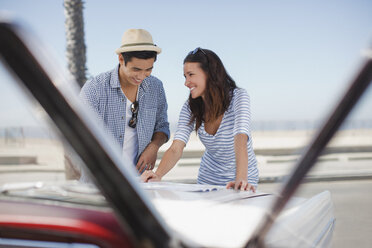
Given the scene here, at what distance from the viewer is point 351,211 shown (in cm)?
734

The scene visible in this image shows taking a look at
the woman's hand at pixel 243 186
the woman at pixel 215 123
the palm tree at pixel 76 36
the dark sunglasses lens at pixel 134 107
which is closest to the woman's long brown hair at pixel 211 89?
the woman at pixel 215 123

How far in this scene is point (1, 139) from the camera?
35.8 inches

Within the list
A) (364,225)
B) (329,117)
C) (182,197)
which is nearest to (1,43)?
(329,117)

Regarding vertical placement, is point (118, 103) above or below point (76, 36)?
below

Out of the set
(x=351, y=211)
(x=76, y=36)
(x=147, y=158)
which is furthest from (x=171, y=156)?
(x=351, y=211)

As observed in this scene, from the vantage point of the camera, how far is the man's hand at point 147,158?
2.80 metres

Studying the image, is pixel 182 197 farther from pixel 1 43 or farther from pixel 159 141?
pixel 159 141

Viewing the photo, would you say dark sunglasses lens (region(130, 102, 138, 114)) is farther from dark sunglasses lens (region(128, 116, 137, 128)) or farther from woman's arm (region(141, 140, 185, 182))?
woman's arm (region(141, 140, 185, 182))

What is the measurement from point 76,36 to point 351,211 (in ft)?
19.3

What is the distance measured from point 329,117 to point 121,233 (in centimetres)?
44

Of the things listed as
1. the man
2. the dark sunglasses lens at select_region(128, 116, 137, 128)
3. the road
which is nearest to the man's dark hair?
the man

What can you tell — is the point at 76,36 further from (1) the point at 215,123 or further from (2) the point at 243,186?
(2) the point at 243,186

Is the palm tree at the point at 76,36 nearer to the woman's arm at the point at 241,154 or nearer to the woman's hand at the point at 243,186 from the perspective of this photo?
the woman's arm at the point at 241,154

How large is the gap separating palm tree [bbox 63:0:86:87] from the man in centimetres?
450
